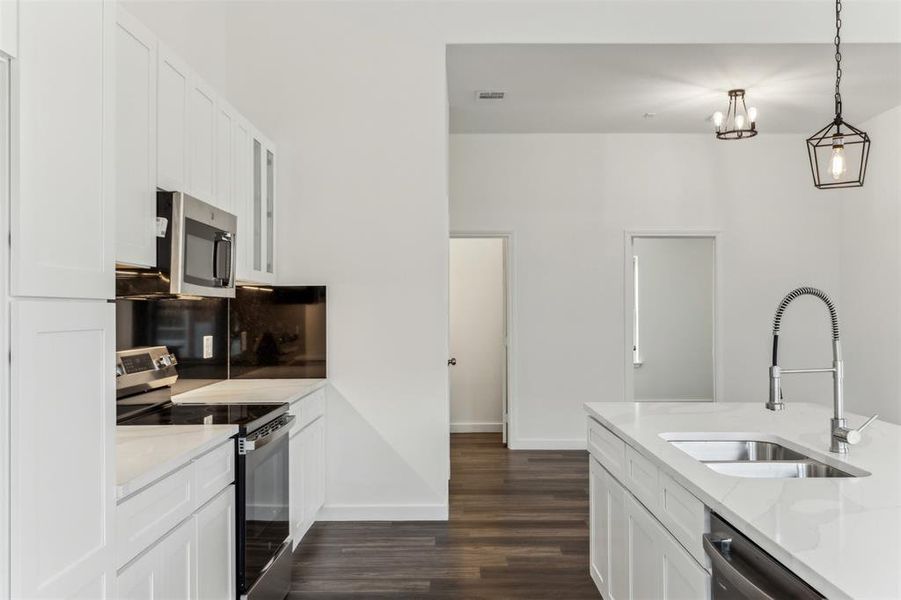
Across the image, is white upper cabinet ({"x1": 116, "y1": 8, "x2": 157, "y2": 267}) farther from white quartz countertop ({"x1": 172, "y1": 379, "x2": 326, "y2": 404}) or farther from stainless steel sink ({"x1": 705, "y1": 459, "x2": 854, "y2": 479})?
stainless steel sink ({"x1": 705, "y1": 459, "x2": 854, "y2": 479})

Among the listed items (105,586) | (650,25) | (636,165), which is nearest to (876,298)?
(636,165)

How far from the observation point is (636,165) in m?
6.17

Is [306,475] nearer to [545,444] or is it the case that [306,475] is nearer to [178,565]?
[178,565]

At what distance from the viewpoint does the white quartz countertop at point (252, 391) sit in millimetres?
3129

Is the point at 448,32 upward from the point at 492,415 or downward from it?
upward

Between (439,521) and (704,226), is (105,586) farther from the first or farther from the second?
(704,226)

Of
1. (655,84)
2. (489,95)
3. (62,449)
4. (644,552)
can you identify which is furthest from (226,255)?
(655,84)

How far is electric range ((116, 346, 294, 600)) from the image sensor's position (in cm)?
246

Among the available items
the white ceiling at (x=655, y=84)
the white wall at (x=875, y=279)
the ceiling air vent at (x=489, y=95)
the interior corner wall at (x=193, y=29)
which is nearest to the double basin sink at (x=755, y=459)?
the white ceiling at (x=655, y=84)

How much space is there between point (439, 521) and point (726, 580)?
276cm

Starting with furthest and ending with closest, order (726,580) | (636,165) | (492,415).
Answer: (492,415), (636,165), (726,580)

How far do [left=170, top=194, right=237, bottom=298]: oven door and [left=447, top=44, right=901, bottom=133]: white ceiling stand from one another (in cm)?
207

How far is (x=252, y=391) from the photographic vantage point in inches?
136

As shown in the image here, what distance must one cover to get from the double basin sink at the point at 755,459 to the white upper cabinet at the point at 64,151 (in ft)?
6.20
